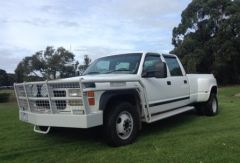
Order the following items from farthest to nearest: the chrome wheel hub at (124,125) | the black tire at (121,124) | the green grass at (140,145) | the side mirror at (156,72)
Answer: the side mirror at (156,72) → the chrome wheel hub at (124,125) → the black tire at (121,124) → the green grass at (140,145)

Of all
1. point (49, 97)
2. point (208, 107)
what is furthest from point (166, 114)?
point (49, 97)

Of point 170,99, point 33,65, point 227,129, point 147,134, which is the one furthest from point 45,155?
point 33,65

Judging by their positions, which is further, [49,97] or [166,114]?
[166,114]

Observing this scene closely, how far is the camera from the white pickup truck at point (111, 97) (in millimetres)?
5723

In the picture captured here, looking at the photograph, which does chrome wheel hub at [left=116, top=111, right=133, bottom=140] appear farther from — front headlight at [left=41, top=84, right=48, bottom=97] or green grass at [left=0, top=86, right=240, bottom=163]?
front headlight at [left=41, top=84, right=48, bottom=97]

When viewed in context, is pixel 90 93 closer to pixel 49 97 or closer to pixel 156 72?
pixel 49 97

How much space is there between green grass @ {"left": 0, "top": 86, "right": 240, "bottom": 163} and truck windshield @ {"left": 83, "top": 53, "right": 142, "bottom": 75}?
1.36 metres

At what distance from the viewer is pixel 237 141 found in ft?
20.7

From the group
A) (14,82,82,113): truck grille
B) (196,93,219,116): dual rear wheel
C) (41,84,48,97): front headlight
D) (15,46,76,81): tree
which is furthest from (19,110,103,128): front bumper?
(15,46,76,81): tree

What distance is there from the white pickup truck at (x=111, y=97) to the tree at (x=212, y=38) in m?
31.0

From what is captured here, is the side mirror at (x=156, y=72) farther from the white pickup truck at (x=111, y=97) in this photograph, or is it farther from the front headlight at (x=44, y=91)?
the front headlight at (x=44, y=91)

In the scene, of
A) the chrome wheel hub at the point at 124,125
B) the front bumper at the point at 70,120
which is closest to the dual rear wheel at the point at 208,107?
the chrome wheel hub at the point at 124,125

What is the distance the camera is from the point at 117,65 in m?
7.65

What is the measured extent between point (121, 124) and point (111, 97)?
0.56 metres
